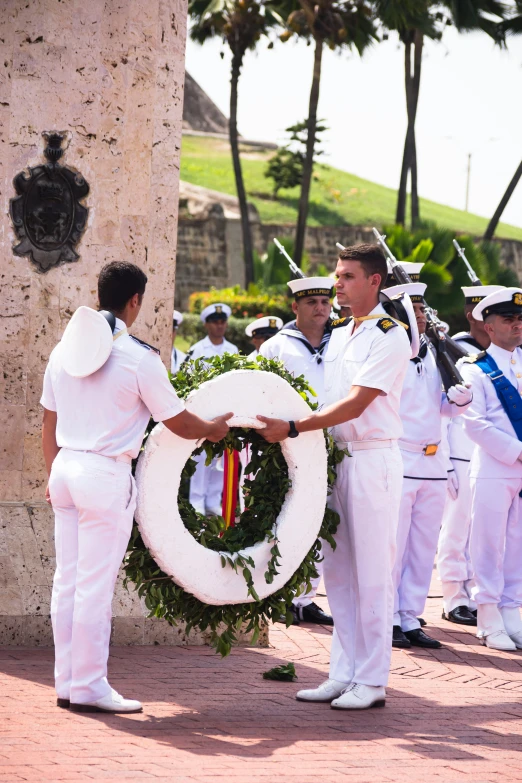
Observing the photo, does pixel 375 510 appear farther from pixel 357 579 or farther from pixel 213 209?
pixel 213 209

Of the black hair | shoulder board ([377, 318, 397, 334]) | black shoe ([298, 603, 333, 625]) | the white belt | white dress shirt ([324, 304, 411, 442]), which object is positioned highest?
the black hair

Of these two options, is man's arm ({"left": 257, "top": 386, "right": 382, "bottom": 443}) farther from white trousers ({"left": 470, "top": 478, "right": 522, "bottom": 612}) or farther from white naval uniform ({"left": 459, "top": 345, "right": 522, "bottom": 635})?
white trousers ({"left": 470, "top": 478, "right": 522, "bottom": 612})

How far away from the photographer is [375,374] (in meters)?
5.30

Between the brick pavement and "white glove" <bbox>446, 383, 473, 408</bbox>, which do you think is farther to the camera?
"white glove" <bbox>446, 383, 473, 408</bbox>

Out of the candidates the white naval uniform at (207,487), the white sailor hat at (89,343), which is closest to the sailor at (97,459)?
the white sailor hat at (89,343)

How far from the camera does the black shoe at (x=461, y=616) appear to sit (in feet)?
26.7

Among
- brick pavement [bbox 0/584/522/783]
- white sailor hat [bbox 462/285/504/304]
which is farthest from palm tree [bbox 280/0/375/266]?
brick pavement [bbox 0/584/522/783]

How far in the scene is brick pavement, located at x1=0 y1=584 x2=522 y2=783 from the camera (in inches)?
167

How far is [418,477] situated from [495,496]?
500 mm

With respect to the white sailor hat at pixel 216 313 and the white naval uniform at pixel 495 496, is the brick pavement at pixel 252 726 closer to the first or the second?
the white naval uniform at pixel 495 496

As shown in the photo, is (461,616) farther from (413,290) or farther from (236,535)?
(236,535)

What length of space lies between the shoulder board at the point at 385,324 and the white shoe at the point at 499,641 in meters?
2.71

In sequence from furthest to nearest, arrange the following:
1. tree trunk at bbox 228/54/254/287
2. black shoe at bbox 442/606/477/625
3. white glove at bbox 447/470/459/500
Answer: tree trunk at bbox 228/54/254/287 → white glove at bbox 447/470/459/500 → black shoe at bbox 442/606/477/625

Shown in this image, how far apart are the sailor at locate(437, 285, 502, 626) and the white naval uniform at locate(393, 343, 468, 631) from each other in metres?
0.76
